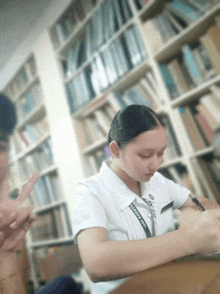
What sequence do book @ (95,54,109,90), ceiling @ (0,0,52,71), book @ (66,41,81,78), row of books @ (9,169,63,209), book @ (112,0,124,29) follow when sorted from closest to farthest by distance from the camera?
row of books @ (9,169,63,209) < book @ (95,54,109,90) < book @ (66,41,81,78) < book @ (112,0,124,29) < ceiling @ (0,0,52,71)

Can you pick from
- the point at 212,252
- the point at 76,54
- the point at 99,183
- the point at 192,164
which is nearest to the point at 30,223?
the point at 99,183

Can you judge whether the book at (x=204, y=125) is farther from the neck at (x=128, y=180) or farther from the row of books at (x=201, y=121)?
the neck at (x=128, y=180)

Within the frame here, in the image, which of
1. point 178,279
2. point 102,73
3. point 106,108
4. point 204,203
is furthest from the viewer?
point 102,73

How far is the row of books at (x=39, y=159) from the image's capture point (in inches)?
21.5

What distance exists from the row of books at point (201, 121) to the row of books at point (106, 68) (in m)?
0.30

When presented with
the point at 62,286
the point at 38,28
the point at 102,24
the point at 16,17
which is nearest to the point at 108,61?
the point at 102,24

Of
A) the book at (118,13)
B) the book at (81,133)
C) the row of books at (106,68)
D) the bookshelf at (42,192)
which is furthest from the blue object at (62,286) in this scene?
the book at (118,13)

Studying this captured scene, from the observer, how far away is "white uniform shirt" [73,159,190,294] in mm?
371

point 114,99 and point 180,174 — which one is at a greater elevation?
point 114,99

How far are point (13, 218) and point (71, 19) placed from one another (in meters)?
1.25

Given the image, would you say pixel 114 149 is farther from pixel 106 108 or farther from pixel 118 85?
pixel 118 85

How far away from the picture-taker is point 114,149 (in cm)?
33

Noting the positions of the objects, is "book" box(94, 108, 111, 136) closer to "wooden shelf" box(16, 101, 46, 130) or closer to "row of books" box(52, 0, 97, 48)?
"wooden shelf" box(16, 101, 46, 130)

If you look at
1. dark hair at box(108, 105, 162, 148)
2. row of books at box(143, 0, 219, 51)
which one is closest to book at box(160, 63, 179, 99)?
row of books at box(143, 0, 219, 51)
